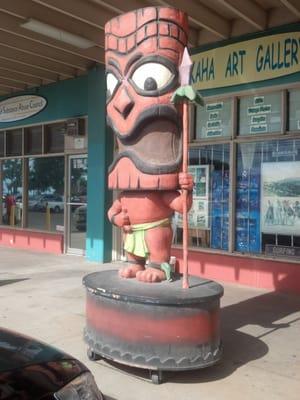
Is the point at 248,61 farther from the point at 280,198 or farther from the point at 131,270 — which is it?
the point at 131,270

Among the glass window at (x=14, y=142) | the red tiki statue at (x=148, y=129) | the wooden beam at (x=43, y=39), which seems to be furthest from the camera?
the glass window at (x=14, y=142)

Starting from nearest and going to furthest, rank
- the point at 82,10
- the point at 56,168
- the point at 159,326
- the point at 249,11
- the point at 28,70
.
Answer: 1. the point at 159,326
2. the point at 249,11
3. the point at 82,10
4. the point at 28,70
5. the point at 56,168

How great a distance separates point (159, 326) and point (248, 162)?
5.00 metres

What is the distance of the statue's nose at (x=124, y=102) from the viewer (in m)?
4.99

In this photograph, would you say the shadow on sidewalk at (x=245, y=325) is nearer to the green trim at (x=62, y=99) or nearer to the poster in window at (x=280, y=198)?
the poster in window at (x=280, y=198)

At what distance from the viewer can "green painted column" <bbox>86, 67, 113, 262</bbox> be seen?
35.7 ft

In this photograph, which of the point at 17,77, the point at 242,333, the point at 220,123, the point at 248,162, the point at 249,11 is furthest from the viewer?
the point at 17,77

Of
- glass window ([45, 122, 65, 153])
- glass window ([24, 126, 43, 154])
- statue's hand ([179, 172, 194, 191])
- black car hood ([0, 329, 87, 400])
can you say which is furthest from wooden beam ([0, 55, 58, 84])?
black car hood ([0, 329, 87, 400])

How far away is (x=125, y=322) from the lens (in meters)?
4.50

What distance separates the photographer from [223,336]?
227 inches

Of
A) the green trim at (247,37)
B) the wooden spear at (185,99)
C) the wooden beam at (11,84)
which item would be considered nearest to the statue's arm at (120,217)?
the wooden spear at (185,99)

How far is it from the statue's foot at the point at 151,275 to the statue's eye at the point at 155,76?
68.6 inches

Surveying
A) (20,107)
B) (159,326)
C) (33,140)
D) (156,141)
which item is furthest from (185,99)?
(20,107)

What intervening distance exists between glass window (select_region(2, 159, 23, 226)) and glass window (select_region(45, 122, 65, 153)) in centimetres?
136
